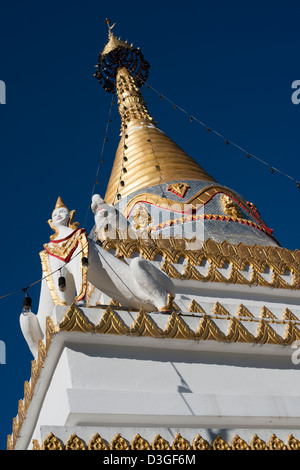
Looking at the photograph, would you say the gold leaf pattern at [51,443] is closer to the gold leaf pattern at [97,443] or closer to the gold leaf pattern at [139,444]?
the gold leaf pattern at [97,443]

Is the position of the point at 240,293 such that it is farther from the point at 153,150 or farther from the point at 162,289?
the point at 153,150

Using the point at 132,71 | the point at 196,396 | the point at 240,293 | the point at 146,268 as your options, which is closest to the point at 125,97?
the point at 132,71

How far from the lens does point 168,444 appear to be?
5387 millimetres

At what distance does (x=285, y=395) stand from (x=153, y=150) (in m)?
7.69

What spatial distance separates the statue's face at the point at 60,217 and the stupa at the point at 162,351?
1.3 inches

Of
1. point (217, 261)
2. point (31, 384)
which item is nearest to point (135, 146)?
point (217, 261)

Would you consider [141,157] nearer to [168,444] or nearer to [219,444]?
[219,444]

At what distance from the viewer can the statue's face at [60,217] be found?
7.40 meters

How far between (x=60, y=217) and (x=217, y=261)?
2.13 meters

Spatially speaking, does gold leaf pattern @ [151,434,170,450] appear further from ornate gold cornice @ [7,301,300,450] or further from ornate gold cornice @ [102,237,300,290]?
ornate gold cornice @ [102,237,300,290]

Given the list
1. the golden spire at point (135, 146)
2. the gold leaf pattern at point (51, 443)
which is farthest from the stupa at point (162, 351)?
the golden spire at point (135, 146)

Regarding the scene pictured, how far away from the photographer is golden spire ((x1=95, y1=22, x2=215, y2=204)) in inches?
484

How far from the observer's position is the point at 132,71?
18.0 metres

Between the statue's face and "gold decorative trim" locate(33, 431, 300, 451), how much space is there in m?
2.67
